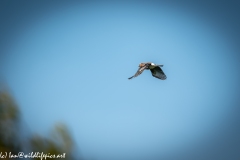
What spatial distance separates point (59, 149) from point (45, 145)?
21 cm

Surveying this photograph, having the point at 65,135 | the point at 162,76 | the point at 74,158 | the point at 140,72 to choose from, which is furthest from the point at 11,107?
the point at 162,76

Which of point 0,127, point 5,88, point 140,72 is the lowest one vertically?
point 0,127

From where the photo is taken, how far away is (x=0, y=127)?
4445 mm

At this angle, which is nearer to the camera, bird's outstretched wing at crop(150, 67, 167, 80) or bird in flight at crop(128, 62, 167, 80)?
bird in flight at crop(128, 62, 167, 80)

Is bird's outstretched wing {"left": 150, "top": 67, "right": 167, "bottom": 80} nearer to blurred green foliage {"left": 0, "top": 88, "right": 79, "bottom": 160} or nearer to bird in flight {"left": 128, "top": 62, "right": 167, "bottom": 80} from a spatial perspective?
bird in flight {"left": 128, "top": 62, "right": 167, "bottom": 80}

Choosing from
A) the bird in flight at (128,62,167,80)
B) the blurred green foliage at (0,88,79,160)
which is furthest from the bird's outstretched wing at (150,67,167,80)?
the blurred green foliage at (0,88,79,160)

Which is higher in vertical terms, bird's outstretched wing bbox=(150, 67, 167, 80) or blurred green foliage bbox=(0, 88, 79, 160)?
bird's outstretched wing bbox=(150, 67, 167, 80)

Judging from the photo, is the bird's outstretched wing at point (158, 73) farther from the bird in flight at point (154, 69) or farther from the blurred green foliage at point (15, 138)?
the blurred green foliage at point (15, 138)

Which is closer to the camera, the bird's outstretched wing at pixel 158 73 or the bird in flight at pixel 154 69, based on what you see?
the bird in flight at pixel 154 69

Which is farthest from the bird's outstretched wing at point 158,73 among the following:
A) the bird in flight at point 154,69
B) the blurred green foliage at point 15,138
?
Answer: the blurred green foliage at point 15,138

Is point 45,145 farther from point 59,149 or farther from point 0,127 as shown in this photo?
point 0,127

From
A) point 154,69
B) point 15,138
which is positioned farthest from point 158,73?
point 15,138

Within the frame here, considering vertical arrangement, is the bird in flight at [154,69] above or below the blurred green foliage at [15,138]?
above

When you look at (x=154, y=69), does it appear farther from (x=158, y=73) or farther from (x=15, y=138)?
(x=15, y=138)
